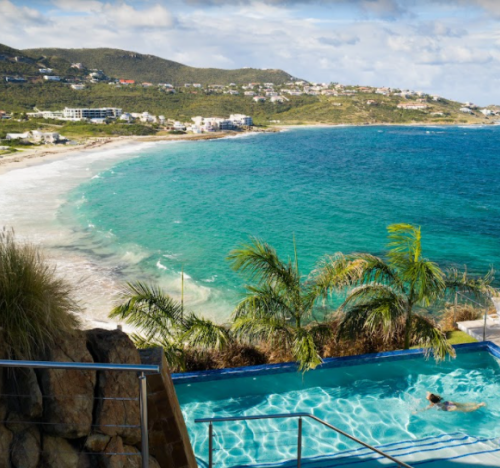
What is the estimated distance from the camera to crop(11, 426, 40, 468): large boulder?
11.3ft

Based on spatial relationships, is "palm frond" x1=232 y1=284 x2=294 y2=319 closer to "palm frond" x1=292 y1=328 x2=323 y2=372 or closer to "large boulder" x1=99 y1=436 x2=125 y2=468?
"palm frond" x1=292 y1=328 x2=323 y2=372

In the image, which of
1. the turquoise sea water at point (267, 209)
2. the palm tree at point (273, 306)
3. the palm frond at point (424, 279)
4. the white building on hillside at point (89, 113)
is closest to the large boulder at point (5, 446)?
the palm tree at point (273, 306)

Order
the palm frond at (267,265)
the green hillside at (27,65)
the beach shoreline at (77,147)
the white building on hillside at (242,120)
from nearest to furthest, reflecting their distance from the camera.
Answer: the palm frond at (267,265) < the beach shoreline at (77,147) < the white building on hillside at (242,120) < the green hillside at (27,65)

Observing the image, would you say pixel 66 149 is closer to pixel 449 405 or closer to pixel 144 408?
pixel 449 405

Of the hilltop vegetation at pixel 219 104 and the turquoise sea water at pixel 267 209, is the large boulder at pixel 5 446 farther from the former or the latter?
the hilltop vegetation at pixel 219 104

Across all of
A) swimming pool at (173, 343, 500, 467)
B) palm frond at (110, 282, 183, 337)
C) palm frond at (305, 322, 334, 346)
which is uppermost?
palm frond at (110, 282, 183, 337)

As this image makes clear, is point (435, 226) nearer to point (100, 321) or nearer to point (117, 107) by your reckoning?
point (100, 321)

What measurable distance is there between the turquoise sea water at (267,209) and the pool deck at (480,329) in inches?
→ 280

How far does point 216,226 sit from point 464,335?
1839cm

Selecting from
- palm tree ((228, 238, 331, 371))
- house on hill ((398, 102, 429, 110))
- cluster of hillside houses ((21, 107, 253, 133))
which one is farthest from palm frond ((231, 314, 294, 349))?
house on hill ((398, 102, 429, 110))

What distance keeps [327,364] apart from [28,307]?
6013mm

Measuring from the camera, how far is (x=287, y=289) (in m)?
9.02

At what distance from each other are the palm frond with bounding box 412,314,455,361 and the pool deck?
1.56 m

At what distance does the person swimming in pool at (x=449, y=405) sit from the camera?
26.2 ft
